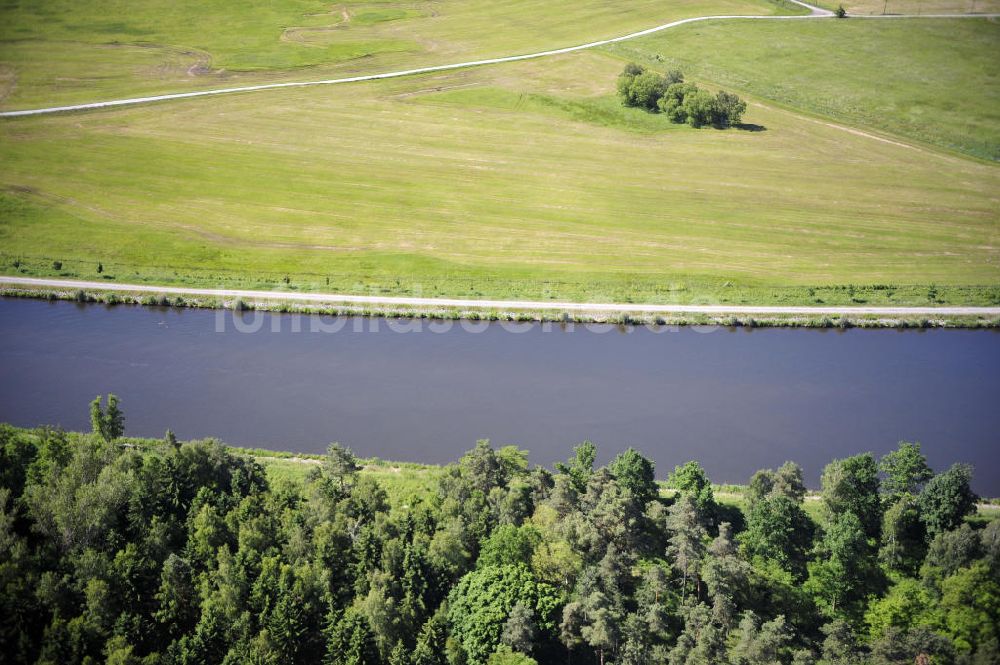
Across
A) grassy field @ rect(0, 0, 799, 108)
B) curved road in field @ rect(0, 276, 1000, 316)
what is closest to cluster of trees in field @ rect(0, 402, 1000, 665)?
curved road in field @ rect(0, 276, 1000, 316)

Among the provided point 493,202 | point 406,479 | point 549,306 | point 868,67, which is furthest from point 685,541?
point 868,67

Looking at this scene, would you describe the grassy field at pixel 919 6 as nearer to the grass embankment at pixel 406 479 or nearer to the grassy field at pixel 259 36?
the grassy field at pixel 259 36

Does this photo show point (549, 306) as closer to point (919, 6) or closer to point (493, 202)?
point (493, 202)

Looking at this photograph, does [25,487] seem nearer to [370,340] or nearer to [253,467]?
[253,467]

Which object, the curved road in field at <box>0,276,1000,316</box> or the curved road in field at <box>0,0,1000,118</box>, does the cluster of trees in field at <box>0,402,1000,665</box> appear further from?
the curved road in field at <box>0,0,1000,118</box>

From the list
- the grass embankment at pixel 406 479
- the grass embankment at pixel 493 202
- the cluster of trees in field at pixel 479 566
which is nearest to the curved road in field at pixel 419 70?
the grass embankment at pixel 493 202
